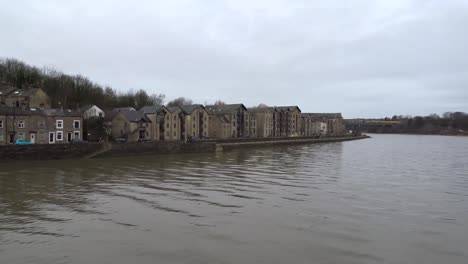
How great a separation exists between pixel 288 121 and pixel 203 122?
42128 mm

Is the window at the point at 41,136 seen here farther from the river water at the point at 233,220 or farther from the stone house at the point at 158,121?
the river water at the point at 233,220

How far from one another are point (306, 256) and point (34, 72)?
78.5m

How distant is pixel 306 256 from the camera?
11.5 metres

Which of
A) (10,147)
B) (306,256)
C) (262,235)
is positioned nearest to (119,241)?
(262,235)

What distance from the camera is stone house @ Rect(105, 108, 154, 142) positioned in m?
63.7

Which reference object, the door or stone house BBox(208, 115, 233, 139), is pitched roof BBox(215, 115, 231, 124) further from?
the door

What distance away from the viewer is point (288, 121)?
388 feet

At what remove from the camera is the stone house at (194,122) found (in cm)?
7781

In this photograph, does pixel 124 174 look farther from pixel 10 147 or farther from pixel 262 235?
pixel 262 235

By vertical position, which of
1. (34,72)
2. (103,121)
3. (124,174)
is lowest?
(124,174)

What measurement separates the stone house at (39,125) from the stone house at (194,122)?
82.4 feet

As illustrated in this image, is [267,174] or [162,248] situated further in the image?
[267,174]

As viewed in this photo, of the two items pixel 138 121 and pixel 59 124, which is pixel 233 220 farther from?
pixel 138 121

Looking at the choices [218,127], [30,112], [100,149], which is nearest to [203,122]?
[218,127]
